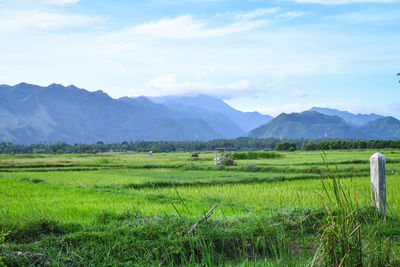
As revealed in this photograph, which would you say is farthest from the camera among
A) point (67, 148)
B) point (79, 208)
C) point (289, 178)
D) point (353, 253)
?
point (67, 148)

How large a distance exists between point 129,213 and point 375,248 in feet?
16.9

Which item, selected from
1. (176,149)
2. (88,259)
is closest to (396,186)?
(88,259)

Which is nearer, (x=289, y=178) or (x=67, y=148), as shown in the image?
(x=289, y=178)

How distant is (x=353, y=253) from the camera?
2994 millimetres

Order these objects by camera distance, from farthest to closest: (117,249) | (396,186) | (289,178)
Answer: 1. (289,178)
2. (396,186)
3. (117,249)

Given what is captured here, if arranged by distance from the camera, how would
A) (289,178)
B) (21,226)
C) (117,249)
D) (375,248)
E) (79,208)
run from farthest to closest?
1. (289,178)
2. (79,208)
3. (21,226)
4. (117,249)
5. (375,248)

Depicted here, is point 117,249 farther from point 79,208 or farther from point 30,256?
point 79,208

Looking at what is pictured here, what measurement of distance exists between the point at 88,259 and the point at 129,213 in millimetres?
2652

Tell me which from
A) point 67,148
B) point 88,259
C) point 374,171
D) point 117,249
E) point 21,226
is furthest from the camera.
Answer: point 67,148

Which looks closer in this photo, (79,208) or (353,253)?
(353,253)

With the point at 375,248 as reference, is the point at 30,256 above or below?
below

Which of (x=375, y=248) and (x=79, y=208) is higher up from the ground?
(x=375, y=248)

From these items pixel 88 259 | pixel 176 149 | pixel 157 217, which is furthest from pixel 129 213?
pixel 176 149

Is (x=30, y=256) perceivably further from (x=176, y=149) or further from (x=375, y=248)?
(x=176, y=149)
